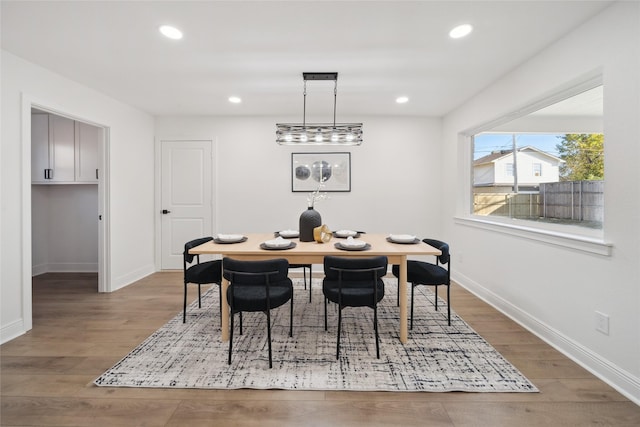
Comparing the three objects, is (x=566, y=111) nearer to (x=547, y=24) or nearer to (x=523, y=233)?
(x=547, y=24)

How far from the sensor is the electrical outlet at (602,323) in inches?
74.2

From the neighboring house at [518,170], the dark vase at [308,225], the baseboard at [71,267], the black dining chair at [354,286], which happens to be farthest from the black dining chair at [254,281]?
the baseboard at [71,267]

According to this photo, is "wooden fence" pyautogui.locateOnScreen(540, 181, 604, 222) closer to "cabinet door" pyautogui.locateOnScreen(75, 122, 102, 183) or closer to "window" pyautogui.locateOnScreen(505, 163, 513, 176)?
"window" pyautogui.locateOnScreen(505, 163, 513, 176)

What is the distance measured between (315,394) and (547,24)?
300 centimetres

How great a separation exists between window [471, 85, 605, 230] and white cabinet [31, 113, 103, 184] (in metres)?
5.40

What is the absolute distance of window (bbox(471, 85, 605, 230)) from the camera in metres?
2.17

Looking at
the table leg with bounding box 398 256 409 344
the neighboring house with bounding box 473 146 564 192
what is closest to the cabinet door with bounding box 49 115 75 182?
the table leg with bounding box 398 256 409 344

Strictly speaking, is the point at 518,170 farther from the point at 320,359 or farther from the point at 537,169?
the point at 320,359

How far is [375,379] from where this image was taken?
1.89 m

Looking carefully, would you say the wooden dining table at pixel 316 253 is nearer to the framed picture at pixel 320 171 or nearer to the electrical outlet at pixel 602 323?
the electrical outlet at pixel 602 323

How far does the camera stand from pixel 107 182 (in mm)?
3633

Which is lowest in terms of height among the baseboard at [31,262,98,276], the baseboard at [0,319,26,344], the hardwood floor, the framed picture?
the hardwood floor

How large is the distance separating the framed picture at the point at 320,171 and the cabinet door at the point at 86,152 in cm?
288

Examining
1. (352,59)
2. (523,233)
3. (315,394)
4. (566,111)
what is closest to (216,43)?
(352,59)
